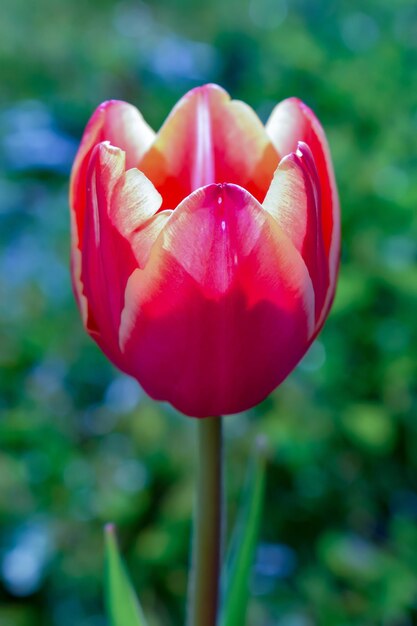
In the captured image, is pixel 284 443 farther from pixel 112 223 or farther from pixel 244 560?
pixel 112 223

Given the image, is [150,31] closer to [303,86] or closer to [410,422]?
[303,86]

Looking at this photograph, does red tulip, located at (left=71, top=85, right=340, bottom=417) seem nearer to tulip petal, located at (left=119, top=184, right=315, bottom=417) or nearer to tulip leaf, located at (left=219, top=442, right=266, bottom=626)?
tulip petal, located at (left=119, top=184, right=315, bottom=417)

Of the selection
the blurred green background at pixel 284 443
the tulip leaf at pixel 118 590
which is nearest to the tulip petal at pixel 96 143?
the tulip leaf at pixel 118 590

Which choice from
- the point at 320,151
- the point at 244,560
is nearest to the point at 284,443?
the point at 244,560

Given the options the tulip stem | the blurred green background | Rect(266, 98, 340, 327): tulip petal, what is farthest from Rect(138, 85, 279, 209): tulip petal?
the blurred green background

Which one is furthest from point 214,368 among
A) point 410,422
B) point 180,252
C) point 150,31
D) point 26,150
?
point 150,31

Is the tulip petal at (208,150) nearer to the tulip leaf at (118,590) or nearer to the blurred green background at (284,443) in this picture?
the tulip leaf at (118,590)

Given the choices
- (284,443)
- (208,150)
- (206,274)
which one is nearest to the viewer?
(206,274)
